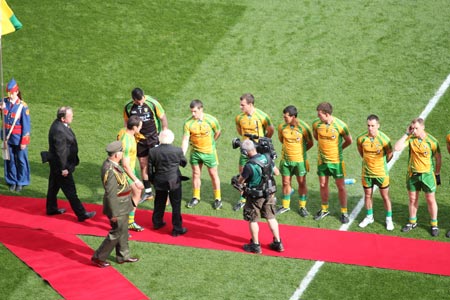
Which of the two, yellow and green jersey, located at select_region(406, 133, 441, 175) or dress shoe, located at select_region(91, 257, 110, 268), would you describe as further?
yellow and green jersey, located at select_region(406, 133, 441, 175)

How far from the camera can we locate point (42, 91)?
17.4 m

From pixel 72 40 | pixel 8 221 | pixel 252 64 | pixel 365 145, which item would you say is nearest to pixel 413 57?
pixel 252 64

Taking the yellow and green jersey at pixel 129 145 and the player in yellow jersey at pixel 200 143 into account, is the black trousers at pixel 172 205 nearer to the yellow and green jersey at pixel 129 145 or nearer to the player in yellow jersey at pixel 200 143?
the yellow and green jersey at pixel 129 145

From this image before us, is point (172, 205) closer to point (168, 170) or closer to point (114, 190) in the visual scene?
point (168, 170)

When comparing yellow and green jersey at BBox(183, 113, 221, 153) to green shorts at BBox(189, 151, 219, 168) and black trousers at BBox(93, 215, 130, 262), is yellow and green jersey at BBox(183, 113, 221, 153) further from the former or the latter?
black trousers at BBox(93, 215, 130, 262)

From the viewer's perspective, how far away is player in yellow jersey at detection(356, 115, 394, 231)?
42.6 ft

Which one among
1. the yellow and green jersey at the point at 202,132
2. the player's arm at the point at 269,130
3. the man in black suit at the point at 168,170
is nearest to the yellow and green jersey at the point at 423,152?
the player's arm at the point at 269,130

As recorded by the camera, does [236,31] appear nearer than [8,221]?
No

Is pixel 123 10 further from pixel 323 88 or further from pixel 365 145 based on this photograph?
pixel 365 145

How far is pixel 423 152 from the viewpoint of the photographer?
12.8 metres

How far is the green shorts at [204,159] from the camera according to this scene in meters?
13.9

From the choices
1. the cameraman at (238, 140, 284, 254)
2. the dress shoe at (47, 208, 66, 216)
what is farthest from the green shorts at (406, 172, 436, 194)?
the dress shoe at (47, 208, 66, 216)

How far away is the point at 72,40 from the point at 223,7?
11.1ft

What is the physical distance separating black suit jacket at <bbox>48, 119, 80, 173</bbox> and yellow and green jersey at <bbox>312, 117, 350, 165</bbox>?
3720 mm
